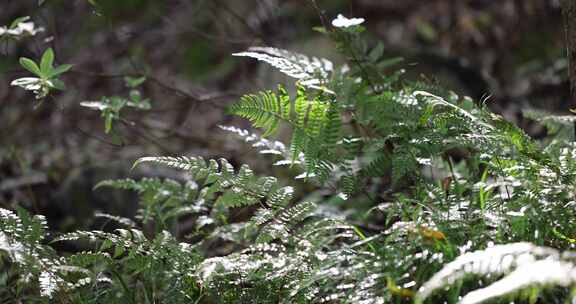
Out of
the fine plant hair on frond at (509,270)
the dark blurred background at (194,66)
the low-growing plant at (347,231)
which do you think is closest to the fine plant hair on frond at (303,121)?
the low-growing plant at (347,231)

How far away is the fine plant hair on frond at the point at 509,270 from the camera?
4.14 ft

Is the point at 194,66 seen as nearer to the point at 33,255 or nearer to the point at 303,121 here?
the point at 303,121

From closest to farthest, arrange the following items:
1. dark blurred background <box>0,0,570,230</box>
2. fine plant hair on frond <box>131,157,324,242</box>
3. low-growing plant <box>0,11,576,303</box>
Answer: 1. low-growing plant <box>0,11,576,303</box>
2. fine plant hair on frond <box>131,157,324,242</box>
3. dark blurred background <box>0,0,570,230</box>

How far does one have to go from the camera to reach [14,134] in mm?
5234

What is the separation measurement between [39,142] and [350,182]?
4037mm

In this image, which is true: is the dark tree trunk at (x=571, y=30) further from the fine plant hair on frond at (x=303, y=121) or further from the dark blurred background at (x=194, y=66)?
the dark blurred background at (x=194, y=66)

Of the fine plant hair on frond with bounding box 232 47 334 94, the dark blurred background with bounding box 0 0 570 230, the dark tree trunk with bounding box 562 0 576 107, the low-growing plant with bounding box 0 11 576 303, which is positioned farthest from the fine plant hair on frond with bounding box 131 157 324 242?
the dark blurred background with bounding box 0 0 570 230

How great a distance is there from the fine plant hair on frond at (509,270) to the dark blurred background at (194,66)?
2041mm

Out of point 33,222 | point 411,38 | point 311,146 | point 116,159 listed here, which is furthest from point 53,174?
point 411,38

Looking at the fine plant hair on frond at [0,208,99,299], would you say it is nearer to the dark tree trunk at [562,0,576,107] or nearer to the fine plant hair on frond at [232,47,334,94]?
the fine plant hair on frond at [232,47,334,94]

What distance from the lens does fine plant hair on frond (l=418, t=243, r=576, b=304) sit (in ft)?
4.14

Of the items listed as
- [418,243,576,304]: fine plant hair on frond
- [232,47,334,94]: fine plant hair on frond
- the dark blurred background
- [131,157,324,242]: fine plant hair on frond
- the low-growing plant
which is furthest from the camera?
the dark blurred background

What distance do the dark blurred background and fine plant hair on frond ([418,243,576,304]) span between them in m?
2.04

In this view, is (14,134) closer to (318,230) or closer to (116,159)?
(116,159)
